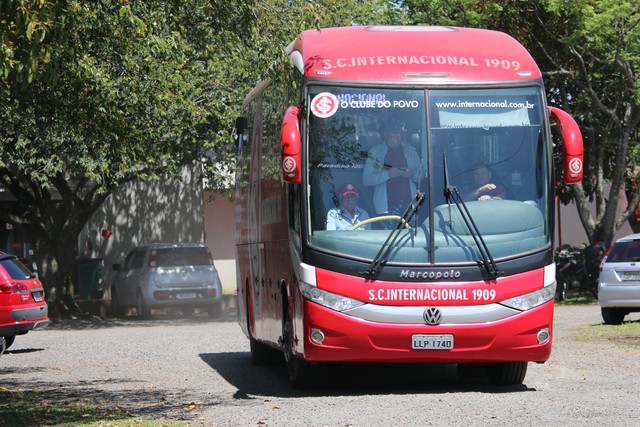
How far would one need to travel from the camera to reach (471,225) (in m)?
12.2

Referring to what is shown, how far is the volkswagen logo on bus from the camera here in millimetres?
12000

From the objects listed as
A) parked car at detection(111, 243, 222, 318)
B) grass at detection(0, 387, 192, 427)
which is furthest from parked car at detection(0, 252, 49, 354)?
parked car at detection(111, 243, 222, 318)

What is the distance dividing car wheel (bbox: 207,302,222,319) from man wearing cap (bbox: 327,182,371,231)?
61.5 feet

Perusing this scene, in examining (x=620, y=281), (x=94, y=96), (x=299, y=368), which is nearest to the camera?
(x=299, y=368)

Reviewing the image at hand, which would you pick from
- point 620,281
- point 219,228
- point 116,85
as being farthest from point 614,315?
point 219,228

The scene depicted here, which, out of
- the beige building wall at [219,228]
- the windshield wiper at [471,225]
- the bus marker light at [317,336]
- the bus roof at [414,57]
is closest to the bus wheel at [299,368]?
the bus marker light at [317,336]

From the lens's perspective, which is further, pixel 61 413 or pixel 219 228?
pixel 219 228

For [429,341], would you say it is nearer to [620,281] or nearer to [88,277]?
[620,281]

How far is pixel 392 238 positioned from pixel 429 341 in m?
1.04

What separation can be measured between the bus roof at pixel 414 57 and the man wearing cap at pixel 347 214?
1197 mm

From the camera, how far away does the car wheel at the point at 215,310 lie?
3089 centimetres

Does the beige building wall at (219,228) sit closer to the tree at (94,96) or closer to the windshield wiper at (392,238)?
the tree at (94,96)

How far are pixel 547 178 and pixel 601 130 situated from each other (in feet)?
67.9

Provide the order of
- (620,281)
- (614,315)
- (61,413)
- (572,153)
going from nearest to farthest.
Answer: (61,413)
(572,153)
(620,281)
(614,315)
